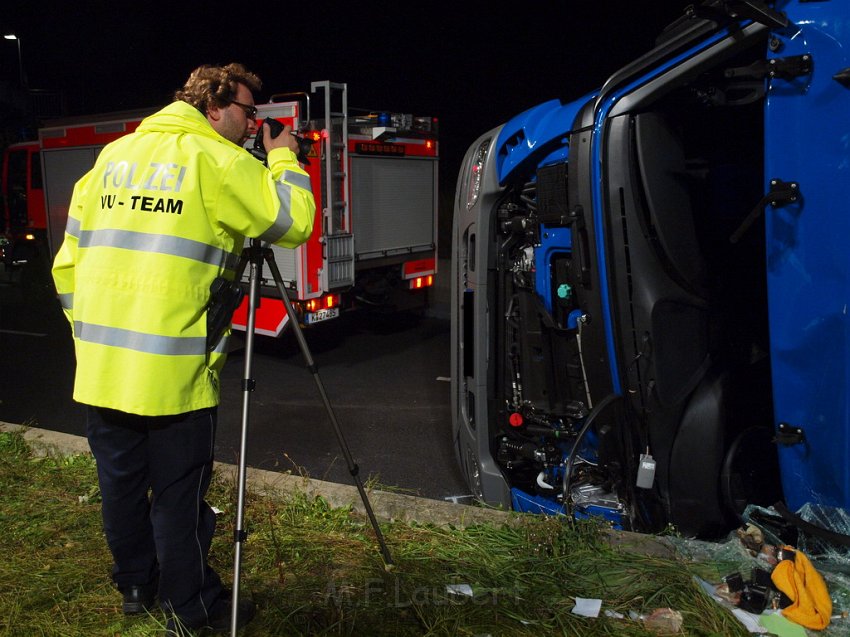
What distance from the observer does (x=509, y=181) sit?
11.4ft

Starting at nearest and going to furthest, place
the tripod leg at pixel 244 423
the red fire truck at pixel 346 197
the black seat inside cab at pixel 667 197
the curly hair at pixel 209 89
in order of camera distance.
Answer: the tripod leg at pixel 244 423
the curly hair at pixel 209 89
the black seat inside cab at pixel 667 197
the red fire truck at pixel 346 197

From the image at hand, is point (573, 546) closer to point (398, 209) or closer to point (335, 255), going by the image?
point (335, 255)

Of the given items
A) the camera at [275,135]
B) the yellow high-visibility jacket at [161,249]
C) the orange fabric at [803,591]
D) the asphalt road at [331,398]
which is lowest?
the asphalt road at [331,398]

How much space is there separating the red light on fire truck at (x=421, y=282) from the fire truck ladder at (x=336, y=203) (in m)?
1.53

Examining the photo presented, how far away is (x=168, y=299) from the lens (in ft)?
7.70

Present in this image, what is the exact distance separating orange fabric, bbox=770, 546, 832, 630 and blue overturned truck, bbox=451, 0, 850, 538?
11.0 inches

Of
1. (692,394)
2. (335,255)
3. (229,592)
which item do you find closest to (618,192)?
(692,394)

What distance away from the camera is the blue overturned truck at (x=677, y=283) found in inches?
97.7

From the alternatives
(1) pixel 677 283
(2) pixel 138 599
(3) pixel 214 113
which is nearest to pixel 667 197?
(1) pixel 677 283

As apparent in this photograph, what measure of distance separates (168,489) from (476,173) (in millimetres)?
2075

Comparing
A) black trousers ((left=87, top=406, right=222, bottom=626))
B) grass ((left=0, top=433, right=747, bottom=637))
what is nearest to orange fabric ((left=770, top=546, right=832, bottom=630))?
grass ((left=0, top=433, right=747, bottom=637))

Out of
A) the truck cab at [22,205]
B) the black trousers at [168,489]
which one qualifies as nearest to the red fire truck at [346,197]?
the truck cab at [22,205]

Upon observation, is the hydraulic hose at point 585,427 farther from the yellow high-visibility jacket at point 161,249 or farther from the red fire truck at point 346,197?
the red fire truck at point 346,197

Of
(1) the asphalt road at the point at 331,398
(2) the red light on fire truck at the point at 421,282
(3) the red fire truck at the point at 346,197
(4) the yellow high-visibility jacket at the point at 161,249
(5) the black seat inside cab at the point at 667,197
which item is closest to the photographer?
(4) the yellow high-visibility jacket at the point at 161,249
